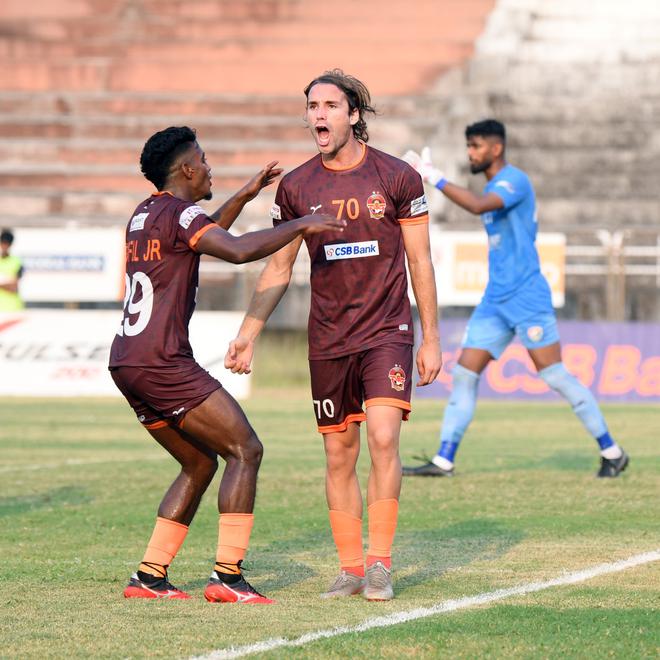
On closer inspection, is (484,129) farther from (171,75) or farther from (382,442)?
(171,75)

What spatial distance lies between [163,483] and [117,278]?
15168 millimetres

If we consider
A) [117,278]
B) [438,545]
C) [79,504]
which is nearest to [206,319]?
[117,278]

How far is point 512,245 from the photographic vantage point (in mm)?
12250

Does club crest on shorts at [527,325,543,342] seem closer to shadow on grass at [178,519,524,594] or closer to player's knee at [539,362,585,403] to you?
player's knee at [539,362,585,403]

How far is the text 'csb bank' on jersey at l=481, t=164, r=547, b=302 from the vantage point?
39.9 ft

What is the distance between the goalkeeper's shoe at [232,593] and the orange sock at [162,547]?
0.28 meters

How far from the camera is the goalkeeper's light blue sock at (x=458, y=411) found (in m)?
12.3

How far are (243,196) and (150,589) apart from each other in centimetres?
187

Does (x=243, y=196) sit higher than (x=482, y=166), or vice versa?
(x=482, y=166)

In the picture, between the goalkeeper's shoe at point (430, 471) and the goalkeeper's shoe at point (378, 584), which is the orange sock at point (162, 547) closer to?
the goalkeeper's shoe at point (378, 584)

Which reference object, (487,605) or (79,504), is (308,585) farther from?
(79,504)

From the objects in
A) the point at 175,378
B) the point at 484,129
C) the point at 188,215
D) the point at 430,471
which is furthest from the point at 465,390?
the point at 188,215

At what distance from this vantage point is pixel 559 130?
34.0 metres

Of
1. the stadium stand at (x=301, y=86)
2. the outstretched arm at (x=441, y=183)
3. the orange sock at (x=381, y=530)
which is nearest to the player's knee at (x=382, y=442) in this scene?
the orange sock at (x=381, y=530)
